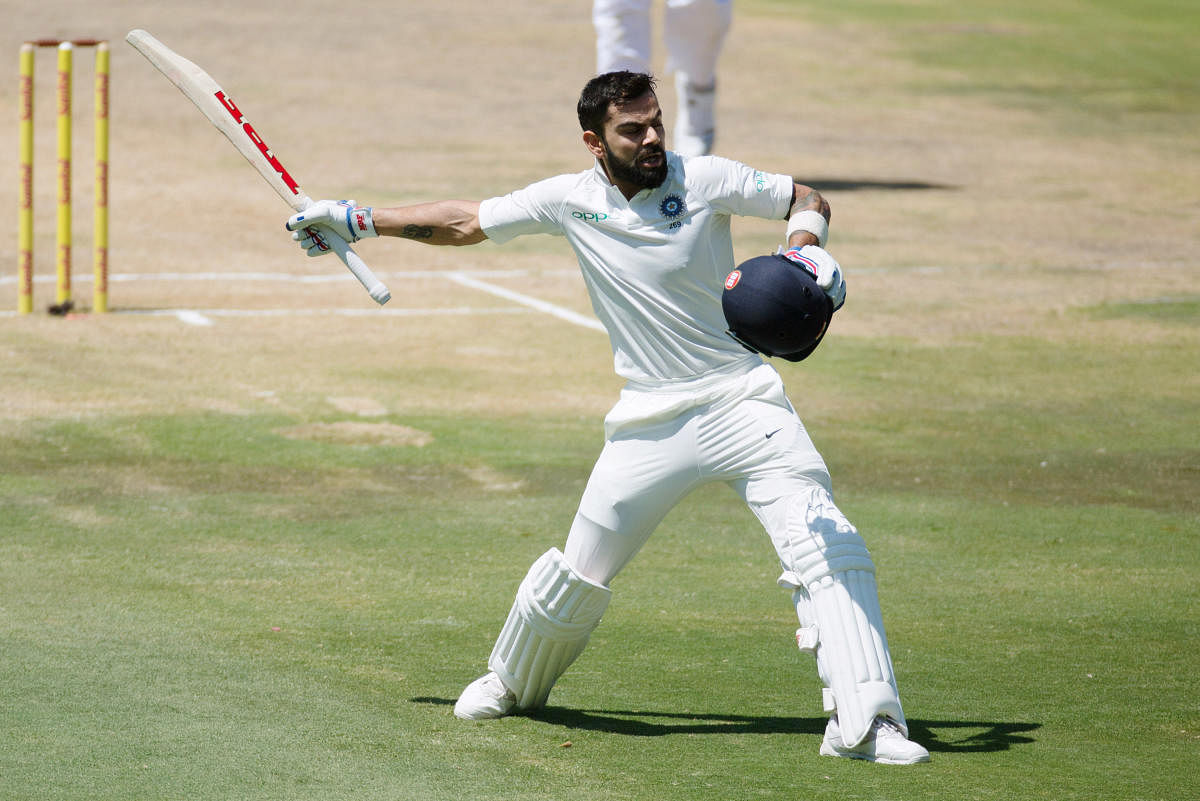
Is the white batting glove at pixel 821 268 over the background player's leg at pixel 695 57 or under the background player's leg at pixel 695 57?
under

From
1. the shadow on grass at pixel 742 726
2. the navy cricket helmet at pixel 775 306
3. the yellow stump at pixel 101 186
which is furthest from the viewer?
the yellow stump at pixel 101 186

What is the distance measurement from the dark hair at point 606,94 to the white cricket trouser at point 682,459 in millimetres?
915

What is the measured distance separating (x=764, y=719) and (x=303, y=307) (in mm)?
8042

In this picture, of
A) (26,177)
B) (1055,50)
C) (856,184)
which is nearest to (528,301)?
(26,177)

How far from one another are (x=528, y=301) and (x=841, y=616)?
332 inches

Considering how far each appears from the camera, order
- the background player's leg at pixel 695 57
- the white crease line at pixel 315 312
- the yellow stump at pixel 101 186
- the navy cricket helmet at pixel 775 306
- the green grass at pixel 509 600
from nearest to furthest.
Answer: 1. the green grass at pixel 509 600
2. the navy cricket helmet at pixel 775 306
3. the yellow stump at pixel 101 186
4. the white crease line at pixel 315 312
5. the background player's leg at pixel 695 57

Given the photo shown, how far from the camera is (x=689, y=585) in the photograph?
7.40 meters

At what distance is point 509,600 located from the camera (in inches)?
281

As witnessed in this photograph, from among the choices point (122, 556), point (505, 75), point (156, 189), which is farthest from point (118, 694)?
point (505, 75)

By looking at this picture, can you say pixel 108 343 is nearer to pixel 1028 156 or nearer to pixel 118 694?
pixel 118 694

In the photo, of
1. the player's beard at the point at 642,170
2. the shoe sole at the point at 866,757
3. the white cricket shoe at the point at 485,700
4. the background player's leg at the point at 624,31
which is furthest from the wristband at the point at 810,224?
the background player's leg at the point at 624,31

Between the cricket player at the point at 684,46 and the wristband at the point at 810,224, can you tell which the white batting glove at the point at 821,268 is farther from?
the cricket player at the point at 684,46

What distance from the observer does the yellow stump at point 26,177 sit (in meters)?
11.8

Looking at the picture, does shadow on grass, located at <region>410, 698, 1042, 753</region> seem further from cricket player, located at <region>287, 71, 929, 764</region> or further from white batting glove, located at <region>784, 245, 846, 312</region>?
white batting glove, located at <region>784, 245, 846, 312</region>
